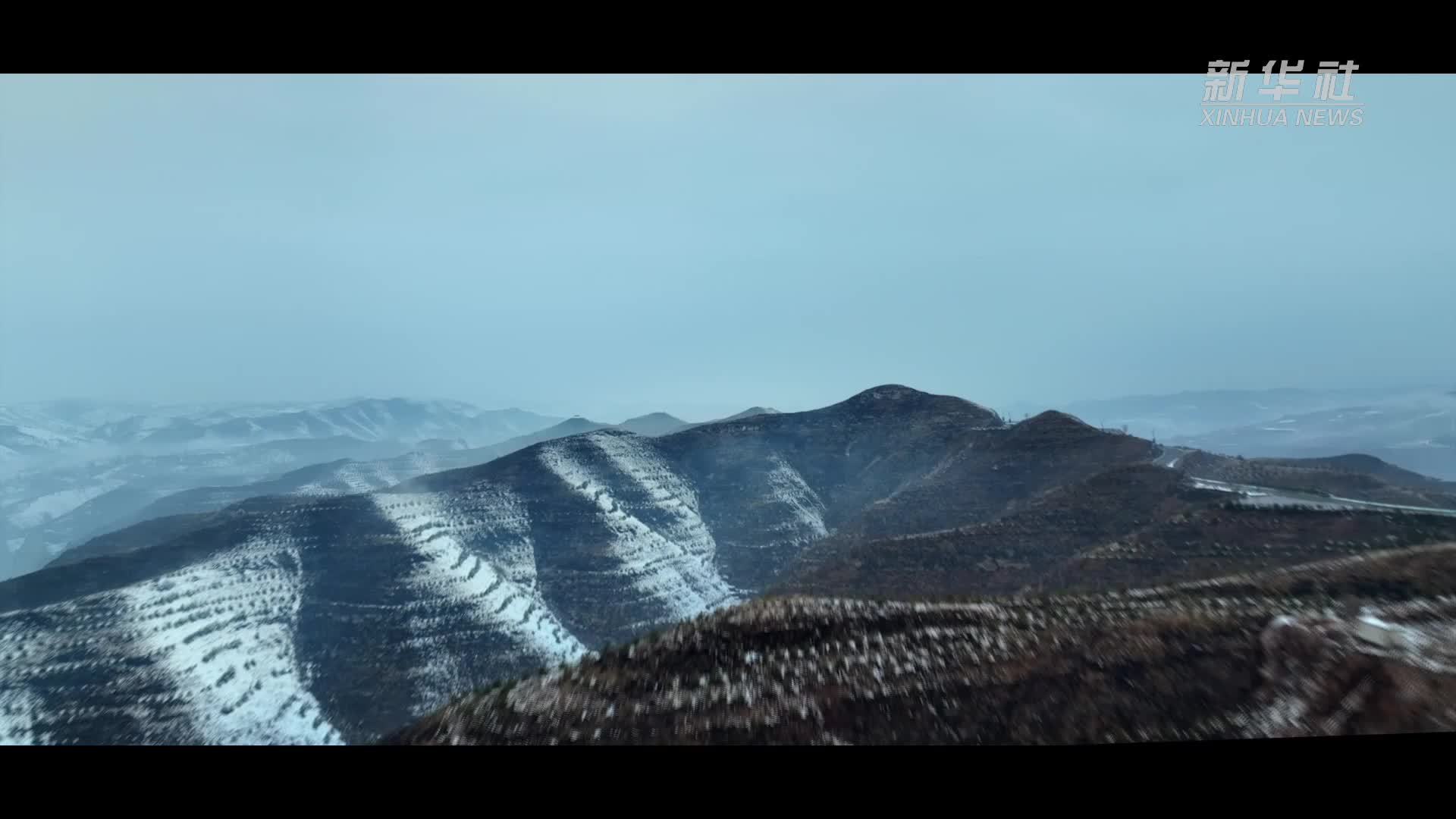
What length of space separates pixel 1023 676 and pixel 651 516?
47.4m

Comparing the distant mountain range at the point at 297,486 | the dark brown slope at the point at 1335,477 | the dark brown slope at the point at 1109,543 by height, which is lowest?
the distant mountain range at the point at 297,486

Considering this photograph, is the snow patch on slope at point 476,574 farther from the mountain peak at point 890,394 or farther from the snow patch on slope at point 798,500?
the mountain peak at point 890,394

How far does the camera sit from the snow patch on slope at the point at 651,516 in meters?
44.6

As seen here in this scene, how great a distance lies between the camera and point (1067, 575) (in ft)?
81.8

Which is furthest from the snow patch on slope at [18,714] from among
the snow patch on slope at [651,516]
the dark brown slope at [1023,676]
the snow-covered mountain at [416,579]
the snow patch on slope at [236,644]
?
the snow patch on slope at [651,516]

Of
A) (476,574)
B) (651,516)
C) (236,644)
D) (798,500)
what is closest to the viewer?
(236,644)

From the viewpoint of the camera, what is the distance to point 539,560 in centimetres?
4619

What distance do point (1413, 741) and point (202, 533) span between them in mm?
54885

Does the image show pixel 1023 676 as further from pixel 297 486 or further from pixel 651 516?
pixel 297 486

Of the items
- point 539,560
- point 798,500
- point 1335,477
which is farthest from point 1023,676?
point 798,500

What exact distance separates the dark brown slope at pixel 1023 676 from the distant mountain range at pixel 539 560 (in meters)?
7.42
